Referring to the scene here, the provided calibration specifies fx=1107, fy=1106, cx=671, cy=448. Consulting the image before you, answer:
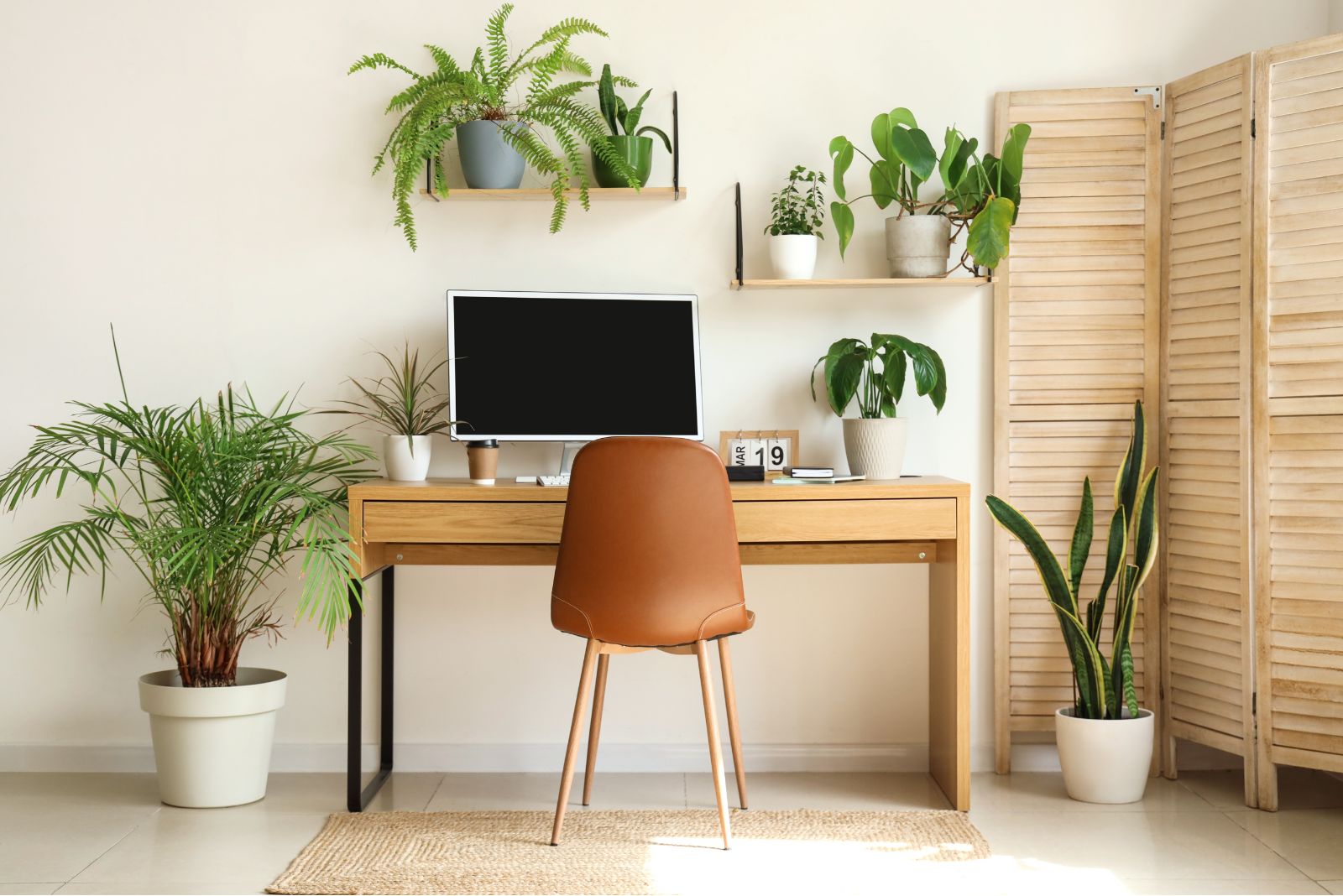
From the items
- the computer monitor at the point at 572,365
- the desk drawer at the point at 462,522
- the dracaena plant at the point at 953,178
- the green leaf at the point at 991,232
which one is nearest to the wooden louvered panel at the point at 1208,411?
the dracaena plant at the point at 953,178

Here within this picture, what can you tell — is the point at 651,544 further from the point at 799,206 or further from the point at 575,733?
the point at 799,206

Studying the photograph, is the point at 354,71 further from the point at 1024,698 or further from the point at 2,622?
the point at 1024,698

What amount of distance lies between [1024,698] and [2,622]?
2.84 m

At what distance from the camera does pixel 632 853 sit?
2.42 meters

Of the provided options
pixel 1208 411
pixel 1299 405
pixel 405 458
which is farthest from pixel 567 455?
pixel 1299 405

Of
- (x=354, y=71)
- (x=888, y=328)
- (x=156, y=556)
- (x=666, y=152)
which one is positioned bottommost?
(x=156, y=556)

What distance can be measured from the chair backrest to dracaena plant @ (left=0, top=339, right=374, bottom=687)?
57 cm

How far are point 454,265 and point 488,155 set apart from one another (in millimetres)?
341

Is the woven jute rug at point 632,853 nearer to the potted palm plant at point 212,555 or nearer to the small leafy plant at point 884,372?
the potted palm plant at point 212,555

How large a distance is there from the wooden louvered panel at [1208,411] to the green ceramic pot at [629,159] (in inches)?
55.0

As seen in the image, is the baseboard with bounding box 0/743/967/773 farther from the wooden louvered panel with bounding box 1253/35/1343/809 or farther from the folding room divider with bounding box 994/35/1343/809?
the wooden louvered panel with bounding box 1253/35/1343/809

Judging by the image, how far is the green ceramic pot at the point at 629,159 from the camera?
9.52 feet

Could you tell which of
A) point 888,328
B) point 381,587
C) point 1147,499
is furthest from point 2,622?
point 1147,499

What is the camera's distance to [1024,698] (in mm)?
3053
